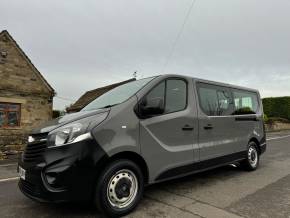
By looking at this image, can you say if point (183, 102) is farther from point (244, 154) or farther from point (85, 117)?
point (244, 154)

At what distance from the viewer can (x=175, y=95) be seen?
15.0 feet

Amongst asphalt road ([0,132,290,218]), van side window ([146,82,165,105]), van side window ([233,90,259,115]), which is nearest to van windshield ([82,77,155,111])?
van side window ([146,82,165,105])

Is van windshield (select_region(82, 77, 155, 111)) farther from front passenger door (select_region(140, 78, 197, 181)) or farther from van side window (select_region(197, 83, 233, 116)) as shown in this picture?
van side window (select_region(197, 83, 233, 116))

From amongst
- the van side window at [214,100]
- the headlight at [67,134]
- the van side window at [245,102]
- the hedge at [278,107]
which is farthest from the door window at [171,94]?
the hedge at [278,107]

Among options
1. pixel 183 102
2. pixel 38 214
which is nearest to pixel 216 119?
pixel 183 102

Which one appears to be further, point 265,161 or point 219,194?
point 265,161

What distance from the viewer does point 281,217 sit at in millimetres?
3529

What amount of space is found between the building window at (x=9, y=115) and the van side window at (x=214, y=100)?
1773 centimetres

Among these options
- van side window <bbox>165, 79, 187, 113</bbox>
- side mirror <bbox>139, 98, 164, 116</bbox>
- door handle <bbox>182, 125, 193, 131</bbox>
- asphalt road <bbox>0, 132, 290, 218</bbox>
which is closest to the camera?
asphalt road <bbox>0, 132, 290, 218</bbox>

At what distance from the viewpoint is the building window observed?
19344 millimetres

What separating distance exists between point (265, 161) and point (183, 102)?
4.43m

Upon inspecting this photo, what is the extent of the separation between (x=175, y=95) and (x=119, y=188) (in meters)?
1.81

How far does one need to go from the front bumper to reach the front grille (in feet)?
0.23

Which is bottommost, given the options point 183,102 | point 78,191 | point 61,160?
point 78,191
